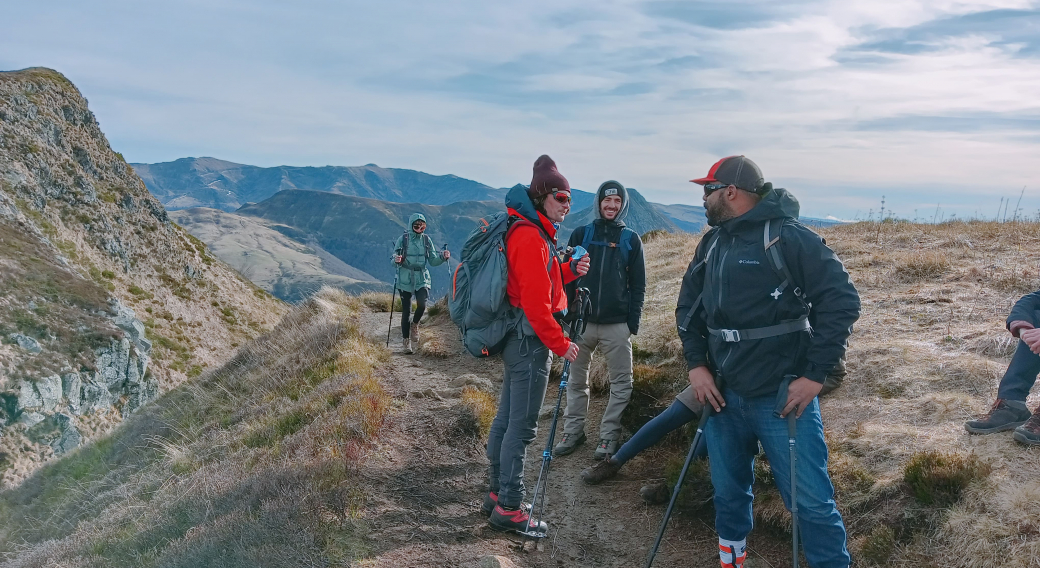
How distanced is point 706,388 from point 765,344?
454 mm

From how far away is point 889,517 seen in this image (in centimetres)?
390

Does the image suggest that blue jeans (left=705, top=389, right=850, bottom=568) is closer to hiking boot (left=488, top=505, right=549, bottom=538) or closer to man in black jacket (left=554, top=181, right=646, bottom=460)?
hiking boot (left=488, top=505, right=549, bottom=538)

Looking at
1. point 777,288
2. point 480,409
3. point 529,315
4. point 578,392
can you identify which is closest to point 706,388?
point 777,288

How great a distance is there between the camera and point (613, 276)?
5.85 meters

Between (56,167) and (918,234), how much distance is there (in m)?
70.5

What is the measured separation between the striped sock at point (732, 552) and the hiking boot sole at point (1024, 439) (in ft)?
6.74

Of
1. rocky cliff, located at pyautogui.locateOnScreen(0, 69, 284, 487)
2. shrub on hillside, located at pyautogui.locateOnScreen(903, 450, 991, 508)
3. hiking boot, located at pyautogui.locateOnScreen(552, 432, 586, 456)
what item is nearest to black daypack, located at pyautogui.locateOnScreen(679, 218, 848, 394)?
shrub on hillside, located at pyautogui.locateOnScreen(903, 450, 991, 508)

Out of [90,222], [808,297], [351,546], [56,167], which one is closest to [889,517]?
[808,297]

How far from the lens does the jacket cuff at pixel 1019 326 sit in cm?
395

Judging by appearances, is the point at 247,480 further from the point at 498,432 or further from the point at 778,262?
the point at 778,262

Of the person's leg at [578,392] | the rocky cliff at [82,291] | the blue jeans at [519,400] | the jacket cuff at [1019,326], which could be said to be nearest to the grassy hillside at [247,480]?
the blue jeans at [519,400]

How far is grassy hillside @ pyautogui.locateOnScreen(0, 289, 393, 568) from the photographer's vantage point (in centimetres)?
417

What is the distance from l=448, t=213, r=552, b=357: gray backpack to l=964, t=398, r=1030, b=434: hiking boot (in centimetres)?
329

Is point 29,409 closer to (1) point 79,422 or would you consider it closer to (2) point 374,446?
(1) point 79,422
